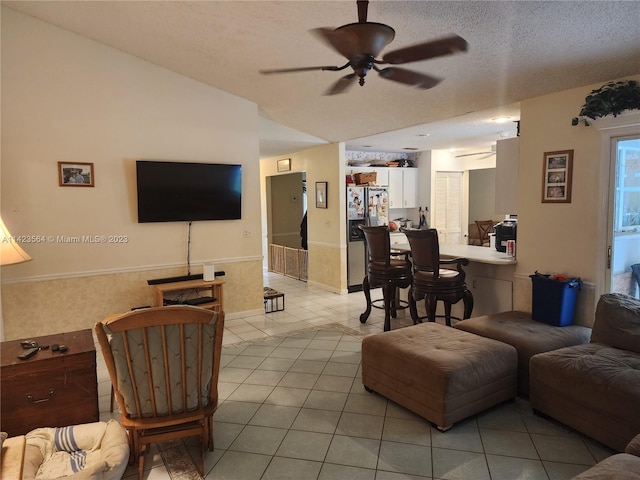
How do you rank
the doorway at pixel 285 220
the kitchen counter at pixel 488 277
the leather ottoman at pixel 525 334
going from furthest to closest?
the doorway at pixel 285 220 → the kitchen counter at pixel 488 277 → the leather ottoman at pixel 525 334

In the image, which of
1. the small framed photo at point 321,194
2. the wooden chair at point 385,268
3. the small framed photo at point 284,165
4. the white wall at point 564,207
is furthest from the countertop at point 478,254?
the small framed photo at point 284,165

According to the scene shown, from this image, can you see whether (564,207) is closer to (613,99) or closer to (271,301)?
(613,99)

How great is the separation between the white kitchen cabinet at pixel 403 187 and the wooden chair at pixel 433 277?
392 centimetres

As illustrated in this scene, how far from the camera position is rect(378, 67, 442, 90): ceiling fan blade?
262 centimetres

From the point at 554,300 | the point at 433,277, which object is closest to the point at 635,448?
the point at 554,300

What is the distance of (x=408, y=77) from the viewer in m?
2.71

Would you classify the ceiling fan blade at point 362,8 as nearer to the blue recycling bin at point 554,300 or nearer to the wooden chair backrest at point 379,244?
the wooden chair backrest at point 379,244

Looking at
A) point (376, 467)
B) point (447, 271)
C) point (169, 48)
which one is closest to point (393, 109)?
point (447, 271)

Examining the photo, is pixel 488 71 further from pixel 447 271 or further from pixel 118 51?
pixel 118 51

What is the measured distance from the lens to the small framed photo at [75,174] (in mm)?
4082

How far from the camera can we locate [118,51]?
14.1 feet

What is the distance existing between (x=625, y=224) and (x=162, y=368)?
366cm

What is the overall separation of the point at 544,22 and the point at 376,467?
292 centimetres

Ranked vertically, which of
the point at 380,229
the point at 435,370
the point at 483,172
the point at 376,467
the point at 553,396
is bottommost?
the point at 376,467
